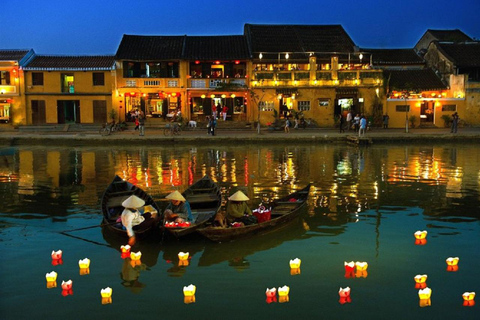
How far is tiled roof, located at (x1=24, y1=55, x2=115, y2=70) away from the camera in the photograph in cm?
3728

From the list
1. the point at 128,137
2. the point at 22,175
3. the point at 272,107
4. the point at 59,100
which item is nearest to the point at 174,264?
the point at 22,175

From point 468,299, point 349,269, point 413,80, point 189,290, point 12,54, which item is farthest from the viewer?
point 12,54

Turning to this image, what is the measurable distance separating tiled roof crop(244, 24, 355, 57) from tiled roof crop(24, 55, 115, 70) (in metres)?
11.1

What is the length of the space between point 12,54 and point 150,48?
10.6m

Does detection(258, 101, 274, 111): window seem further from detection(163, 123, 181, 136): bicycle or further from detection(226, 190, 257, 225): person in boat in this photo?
detection(226, 190, 257, 225): person in boat

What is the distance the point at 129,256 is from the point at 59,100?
3103 cm

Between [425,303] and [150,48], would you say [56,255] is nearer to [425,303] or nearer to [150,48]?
[425,303]

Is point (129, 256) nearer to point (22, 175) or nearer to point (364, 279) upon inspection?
point (364, 279)

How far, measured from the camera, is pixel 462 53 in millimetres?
38062

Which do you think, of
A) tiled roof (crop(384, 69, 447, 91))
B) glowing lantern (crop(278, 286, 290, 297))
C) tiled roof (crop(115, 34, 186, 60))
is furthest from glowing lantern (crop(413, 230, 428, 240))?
tiled roof (crop(115, 34, 186, 60))

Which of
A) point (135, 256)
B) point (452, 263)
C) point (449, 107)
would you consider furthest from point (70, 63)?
point (452, 263)

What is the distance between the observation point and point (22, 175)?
20.4 metres

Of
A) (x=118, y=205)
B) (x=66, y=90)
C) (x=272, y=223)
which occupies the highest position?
(x=66, y=90)

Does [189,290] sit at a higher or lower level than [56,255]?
lower
